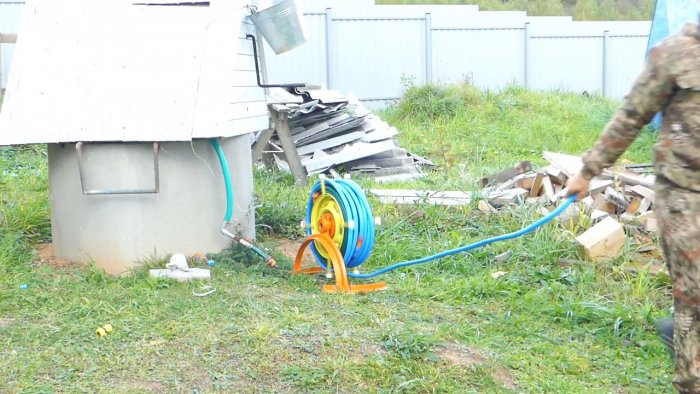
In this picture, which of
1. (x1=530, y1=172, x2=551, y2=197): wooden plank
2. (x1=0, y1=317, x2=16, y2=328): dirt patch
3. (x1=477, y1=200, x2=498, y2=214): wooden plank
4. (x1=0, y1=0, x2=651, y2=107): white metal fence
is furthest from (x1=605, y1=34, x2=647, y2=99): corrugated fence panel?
(x1=0, y1=317, x2=16, y2=328): dirt patch

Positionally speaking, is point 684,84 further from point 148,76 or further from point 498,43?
point 498,43

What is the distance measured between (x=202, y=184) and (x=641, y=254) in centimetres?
328

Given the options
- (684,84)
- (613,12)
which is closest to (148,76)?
(684,84)

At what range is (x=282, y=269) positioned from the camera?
239 inches

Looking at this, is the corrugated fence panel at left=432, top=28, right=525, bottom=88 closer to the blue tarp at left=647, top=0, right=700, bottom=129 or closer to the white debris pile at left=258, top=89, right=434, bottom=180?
the blue tarp at left=647, top=0, right=700, bottom=129

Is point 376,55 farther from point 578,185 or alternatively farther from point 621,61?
point 578,185

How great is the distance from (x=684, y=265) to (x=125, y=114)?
3772 mm

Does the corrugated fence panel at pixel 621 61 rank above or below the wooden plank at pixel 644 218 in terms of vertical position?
above

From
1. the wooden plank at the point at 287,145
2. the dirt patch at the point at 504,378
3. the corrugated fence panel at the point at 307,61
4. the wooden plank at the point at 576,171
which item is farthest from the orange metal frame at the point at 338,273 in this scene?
the corrugated fence panel at the point at 307,61

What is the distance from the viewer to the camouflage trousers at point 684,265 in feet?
10.9

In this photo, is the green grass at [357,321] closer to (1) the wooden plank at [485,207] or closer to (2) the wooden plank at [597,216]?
(1) the wooden plank at [485,207]

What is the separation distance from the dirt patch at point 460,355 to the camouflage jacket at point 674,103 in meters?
1.54

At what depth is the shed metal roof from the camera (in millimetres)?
5711

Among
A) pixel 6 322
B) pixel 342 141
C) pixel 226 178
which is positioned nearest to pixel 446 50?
pixel 342 141
